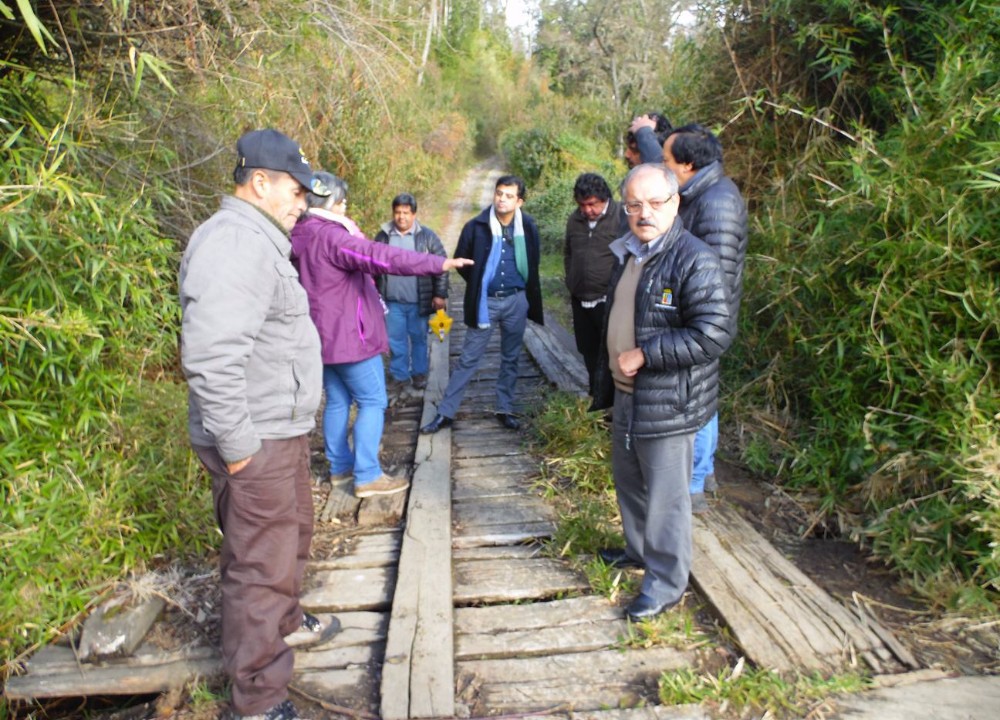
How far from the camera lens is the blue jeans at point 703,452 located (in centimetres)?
377

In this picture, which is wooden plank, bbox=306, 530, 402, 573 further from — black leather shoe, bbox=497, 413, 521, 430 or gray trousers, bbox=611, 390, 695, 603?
black leather shoe, bbox=497, 413, 521, 430

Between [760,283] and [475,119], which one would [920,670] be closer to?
[760,283]

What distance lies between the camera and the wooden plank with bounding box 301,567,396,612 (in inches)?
129

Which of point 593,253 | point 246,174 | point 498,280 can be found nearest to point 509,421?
point 498,280

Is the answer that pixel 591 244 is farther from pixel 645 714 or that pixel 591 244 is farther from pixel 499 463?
pixel 645 714

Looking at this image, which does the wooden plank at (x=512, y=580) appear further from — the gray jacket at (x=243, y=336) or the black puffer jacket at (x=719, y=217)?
the black puffer jacket at (x=719, y=217)

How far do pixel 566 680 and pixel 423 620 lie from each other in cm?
66

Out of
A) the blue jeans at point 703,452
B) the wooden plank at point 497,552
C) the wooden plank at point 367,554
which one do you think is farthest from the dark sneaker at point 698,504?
the wooden plank at point 367,554

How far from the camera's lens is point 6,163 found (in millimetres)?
2965

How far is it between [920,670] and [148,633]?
3166 millimetres

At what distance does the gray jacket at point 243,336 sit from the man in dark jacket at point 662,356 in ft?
4.23

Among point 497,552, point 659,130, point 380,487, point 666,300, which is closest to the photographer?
point 666,300

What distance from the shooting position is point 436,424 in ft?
17.4

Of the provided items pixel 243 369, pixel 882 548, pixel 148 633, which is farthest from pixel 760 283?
pixel 148 633
